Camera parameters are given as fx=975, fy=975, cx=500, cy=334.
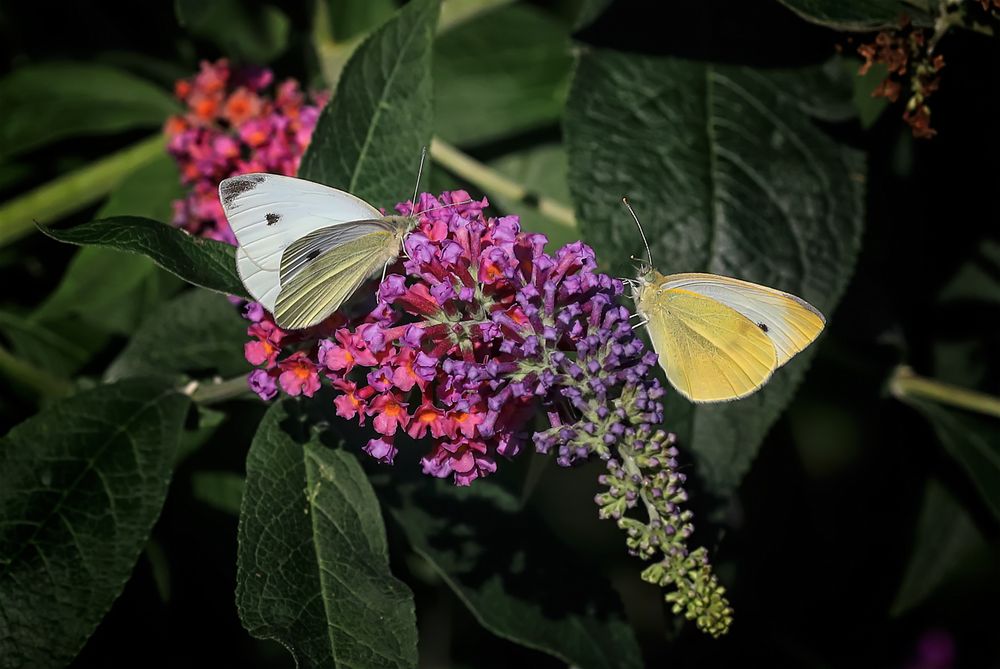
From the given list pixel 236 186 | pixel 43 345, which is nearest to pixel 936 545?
pixel 236 186

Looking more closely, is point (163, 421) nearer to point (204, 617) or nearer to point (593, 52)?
point (204, 617)

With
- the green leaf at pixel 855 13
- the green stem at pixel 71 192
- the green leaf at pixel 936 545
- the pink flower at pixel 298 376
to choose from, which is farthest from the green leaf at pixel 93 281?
the green leaf at pixel 936 545

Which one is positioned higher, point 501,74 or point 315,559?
point 501,74

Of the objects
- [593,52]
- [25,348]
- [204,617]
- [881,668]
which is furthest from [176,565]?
[881,668]

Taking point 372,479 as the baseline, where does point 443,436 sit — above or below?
above

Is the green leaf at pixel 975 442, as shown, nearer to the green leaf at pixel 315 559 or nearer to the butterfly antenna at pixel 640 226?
the butterfly antenna at pixel 640 226

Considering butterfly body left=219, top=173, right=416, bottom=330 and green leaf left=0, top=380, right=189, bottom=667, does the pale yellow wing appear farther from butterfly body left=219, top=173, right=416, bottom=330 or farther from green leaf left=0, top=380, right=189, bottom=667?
green leaf left=0, top=380, right=189, bottom=667

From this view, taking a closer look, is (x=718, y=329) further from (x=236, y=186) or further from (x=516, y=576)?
(x=236, y=186)
